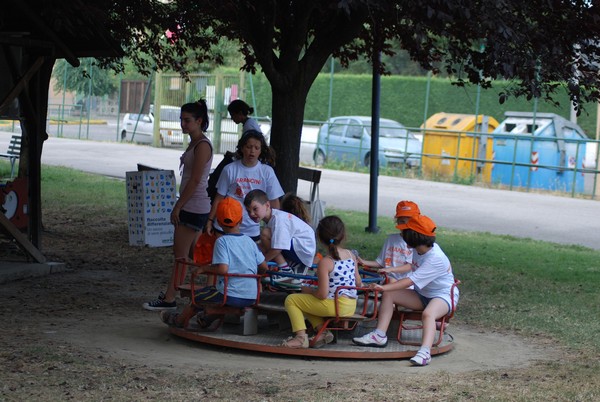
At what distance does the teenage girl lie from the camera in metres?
8.18

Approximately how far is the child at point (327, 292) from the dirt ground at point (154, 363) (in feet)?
0.85

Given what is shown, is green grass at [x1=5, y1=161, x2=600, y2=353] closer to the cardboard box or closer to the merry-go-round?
the merry-go-round

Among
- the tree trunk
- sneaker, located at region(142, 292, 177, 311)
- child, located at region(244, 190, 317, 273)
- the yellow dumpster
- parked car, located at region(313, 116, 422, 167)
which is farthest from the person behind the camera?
parked car, located at region(313, 116, 422, 167)

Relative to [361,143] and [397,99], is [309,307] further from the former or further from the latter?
[397,99]

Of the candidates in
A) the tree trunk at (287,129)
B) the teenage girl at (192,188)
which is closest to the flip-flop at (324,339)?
the teenage girl at (192,188)

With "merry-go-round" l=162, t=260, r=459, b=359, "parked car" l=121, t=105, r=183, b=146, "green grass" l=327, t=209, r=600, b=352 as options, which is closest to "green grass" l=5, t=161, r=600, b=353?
"green grass" l=327, t=209, r=600, b=352

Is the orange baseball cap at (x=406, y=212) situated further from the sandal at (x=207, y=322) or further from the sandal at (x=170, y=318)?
the sandal at (x=170, y=318)

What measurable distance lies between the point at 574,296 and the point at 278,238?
4.29 m

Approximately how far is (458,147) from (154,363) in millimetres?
23197

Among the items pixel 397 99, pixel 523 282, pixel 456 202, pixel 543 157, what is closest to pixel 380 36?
pixel 523 282

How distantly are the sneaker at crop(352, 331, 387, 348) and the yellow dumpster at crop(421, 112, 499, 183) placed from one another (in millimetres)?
21285

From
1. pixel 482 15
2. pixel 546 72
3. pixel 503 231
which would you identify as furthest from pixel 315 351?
pixel 503 231

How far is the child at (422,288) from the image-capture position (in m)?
6.99

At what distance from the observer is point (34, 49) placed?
10203 millimetres
